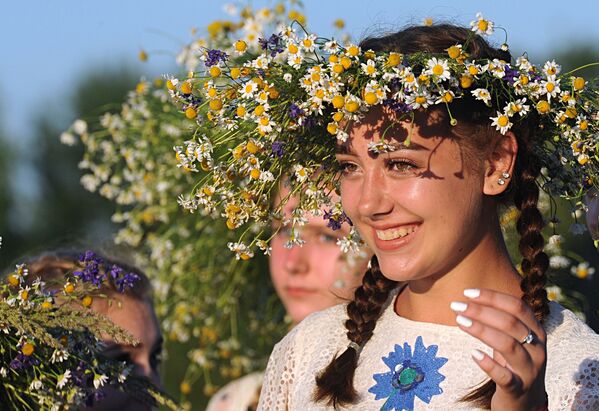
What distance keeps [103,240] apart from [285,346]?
3.34 feet

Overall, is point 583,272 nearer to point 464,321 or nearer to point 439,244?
point 439,244

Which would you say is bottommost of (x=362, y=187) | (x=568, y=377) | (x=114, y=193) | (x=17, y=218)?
(x=17, y=218)

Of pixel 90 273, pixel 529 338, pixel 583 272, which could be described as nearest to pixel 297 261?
pixel 583 272

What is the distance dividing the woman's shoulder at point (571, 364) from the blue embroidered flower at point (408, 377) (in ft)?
0.83

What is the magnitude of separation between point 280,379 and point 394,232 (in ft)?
1.83

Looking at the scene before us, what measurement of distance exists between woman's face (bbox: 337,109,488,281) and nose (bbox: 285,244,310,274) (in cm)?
199

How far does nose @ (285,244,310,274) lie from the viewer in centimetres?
473

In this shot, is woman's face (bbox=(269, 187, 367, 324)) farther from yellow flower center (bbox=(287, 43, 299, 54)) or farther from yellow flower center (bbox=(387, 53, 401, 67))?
yellow flower center (bbox=(387, 53, 401, 67))

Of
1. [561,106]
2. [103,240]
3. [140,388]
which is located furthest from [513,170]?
[103,240]

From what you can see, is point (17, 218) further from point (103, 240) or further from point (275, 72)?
point (275, 72)

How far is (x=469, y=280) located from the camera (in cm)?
282

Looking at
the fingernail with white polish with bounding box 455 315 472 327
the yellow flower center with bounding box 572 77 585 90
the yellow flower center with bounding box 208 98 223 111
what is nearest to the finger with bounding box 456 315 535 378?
the fingernail with white polish with bounding box 455 315 472 327

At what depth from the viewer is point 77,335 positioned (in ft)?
9.30

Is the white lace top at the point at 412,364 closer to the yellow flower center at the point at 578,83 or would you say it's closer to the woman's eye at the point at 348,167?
the woman's eye at the point at 348,167
